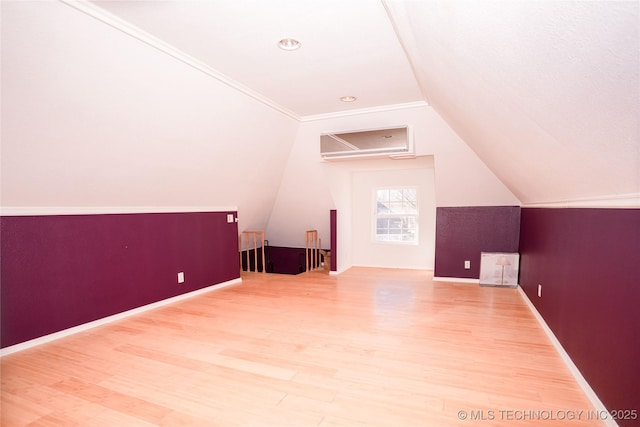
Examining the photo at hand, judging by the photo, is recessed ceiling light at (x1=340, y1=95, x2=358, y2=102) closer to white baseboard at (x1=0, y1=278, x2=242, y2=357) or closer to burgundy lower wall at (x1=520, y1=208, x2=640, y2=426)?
burgundy lower wall at (x1=520, y1=208, x2=640, y2=426)

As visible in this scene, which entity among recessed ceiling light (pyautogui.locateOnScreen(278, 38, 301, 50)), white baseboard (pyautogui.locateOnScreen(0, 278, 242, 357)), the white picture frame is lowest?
white baseboard (pyautogui.locateOnScreen(0, 278, 242, 357))

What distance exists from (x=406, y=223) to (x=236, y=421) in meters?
4.98

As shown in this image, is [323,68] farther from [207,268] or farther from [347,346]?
[207,268]

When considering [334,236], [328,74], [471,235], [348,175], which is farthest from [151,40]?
[471,235]

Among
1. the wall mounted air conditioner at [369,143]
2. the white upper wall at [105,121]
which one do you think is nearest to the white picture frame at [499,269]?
the wall mounted air conditioner at [369,143]

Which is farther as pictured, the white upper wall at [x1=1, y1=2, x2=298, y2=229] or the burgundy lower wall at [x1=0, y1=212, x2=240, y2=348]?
the burgundy lower wall at [x1=0, y1=212, x2=240, y2=348]

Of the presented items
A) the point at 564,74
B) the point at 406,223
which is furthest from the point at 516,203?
the point at 564,74

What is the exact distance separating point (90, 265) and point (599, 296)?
4.22 meters

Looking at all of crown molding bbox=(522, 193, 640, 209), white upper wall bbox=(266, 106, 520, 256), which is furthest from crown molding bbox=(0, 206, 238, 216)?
crown molding bbox=(522, 193, 640, 209)

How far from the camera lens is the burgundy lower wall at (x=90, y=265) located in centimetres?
269

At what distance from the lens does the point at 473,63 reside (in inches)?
64.6

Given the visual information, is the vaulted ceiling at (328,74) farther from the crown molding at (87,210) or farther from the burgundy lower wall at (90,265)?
the burgundy lower wall at (90,265)

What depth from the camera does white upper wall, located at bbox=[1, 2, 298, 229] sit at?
75.6 inches

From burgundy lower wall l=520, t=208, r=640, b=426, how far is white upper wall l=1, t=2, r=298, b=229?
125 inches
